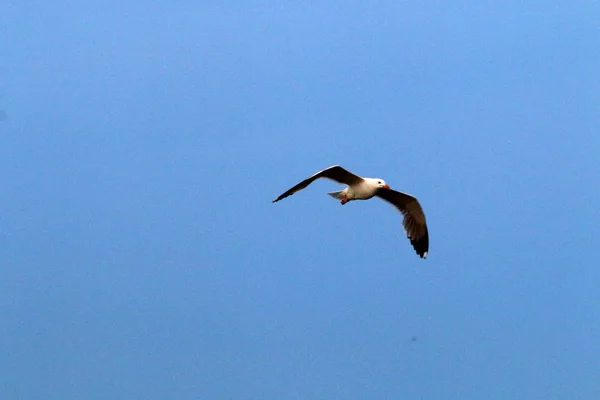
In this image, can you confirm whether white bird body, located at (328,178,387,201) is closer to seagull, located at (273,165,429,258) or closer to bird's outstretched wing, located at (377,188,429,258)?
seagull, located at (273,165,429,258)

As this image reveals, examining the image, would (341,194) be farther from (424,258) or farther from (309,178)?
(424,258)

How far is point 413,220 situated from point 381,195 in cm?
67

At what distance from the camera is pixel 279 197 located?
1114 centimetres

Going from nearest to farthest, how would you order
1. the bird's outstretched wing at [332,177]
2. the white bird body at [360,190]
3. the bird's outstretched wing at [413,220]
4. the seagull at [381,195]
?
the bird's outstretched wing at [332,177] → the seagull at [381,195] → the white bird body at [360,190] → the bird's outstretched wing at [413,220]

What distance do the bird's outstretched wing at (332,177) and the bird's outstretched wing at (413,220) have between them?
1055 millimetres

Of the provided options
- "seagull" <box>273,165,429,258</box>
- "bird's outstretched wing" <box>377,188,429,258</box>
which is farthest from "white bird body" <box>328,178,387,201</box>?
"bird's outstretched wing" <box>377,188,429,258</box>

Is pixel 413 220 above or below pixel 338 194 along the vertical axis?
below

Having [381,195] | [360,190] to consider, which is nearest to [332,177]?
[360,190]

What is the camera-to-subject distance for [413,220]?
13547 mm

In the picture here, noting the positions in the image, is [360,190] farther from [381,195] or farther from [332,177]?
[381,195]

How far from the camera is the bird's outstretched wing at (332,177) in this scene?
11188mm

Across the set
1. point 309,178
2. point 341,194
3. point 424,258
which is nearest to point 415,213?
point 424,258

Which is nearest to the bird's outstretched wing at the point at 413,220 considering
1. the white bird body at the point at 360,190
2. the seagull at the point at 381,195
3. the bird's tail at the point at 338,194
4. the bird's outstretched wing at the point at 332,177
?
the seagull at the point at 381,195

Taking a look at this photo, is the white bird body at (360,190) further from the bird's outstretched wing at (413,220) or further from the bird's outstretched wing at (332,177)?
the bird's outstretched wing at (413,220)
